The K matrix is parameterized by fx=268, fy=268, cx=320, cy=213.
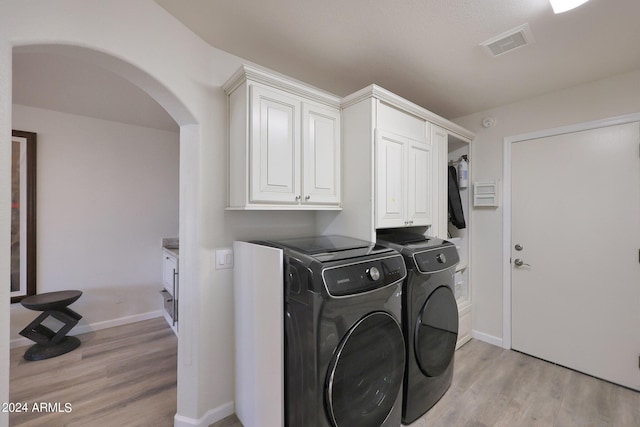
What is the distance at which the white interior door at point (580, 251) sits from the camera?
2.06m

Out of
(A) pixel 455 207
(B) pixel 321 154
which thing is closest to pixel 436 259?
(B) pixel 321 154

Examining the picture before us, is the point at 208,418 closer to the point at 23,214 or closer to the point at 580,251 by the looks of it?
the point at 23,214

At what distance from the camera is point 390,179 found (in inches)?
74.4

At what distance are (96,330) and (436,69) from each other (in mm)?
4305

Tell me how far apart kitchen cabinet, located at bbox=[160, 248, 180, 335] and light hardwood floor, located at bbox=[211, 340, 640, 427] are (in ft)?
4.96

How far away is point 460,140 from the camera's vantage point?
2.76 m

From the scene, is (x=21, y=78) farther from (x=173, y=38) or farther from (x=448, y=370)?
(x=448, y=370)

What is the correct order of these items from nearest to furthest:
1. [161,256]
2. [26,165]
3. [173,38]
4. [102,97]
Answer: [173,38] → [102,97] → [26,165] → [161,256]

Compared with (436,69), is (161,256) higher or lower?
lower

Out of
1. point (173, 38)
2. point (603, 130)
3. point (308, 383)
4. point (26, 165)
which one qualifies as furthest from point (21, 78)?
point (603, 130)

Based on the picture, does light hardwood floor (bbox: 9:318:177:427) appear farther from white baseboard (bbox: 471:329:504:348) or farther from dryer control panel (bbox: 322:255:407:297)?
white baseboard (bbox: 471:329:504:348)

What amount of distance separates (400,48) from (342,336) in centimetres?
180

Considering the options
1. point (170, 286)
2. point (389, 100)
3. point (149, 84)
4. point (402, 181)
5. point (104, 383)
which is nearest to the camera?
point (149, 84)

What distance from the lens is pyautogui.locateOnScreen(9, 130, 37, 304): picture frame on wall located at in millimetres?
2646
